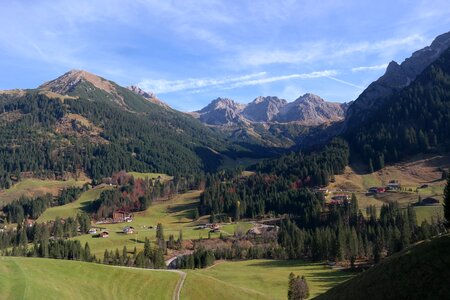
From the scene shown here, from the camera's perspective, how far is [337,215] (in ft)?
654

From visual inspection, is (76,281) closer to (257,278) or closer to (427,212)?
(257,278)

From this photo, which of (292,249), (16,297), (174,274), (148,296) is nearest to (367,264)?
(292,249)

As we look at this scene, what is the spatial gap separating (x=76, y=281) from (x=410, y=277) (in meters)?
62.6

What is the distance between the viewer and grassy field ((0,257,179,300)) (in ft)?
233

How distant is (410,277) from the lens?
46.5 metres

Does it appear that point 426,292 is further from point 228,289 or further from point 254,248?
point 254,248

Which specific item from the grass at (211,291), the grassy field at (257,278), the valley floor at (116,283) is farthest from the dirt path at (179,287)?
the grassy field at (257,278)

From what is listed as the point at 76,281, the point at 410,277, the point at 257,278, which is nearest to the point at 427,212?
the point at 257,278

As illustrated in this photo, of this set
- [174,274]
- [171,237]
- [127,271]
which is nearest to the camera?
[127,271]

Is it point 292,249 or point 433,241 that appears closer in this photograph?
point 433,241

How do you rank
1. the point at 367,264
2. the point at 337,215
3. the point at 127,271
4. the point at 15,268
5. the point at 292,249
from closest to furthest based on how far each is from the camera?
the point at 15,268 → the point at 127,271 → the point at 367,264 → the point at 292,249 → the point at 337,215

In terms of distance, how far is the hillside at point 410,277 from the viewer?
43344mm

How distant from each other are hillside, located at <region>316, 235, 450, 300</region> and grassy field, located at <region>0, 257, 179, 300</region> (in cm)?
4614

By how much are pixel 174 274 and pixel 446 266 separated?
67.5 m
